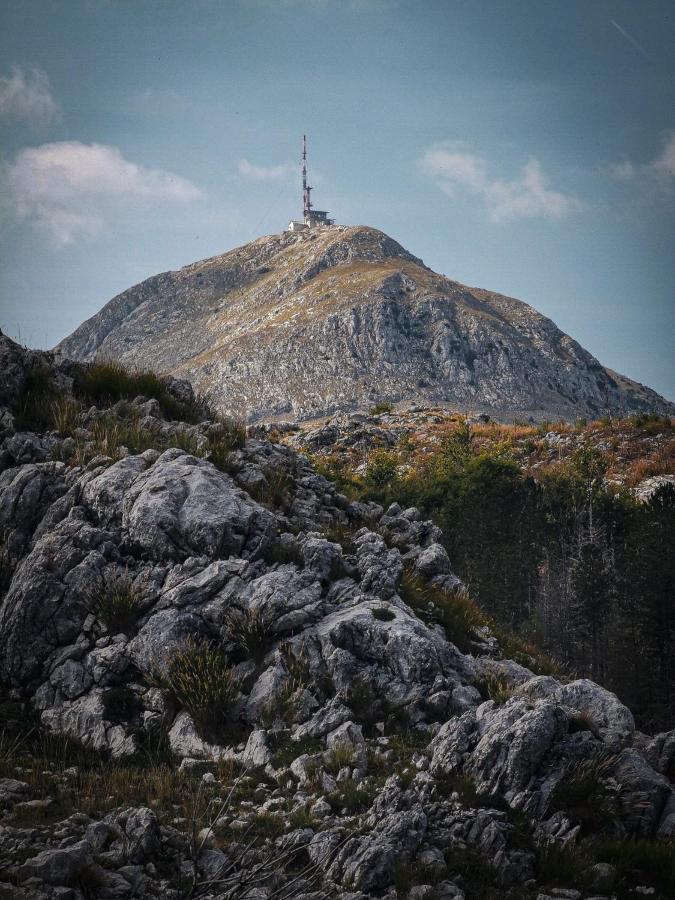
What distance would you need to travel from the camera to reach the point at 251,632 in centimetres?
1123

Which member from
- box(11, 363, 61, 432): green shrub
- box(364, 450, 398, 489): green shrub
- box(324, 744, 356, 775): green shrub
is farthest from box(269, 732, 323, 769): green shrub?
box(364, 450, 398, 489): green shrub

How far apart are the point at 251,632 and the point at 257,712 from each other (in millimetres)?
1393

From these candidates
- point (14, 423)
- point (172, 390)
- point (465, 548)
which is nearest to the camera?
point (14, 423)

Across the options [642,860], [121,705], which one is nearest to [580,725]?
[642,860]

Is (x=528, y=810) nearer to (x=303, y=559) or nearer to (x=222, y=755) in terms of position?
(x=222, y=755)

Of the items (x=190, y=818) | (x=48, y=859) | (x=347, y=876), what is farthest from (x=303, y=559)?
(x=48, y=859)

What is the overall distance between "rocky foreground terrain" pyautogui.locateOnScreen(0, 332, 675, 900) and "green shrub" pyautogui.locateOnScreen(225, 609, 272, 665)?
40mm

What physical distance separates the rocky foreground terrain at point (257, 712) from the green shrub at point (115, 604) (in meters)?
0.04

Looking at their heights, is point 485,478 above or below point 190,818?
above

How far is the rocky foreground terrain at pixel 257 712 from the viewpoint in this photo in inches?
282

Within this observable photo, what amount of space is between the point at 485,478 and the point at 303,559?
5572cm

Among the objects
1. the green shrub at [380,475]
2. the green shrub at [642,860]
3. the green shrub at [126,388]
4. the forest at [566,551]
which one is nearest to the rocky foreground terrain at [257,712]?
the green shrub at [642,860]

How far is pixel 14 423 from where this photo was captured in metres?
15.8

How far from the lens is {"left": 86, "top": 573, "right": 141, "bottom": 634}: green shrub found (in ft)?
37.9
